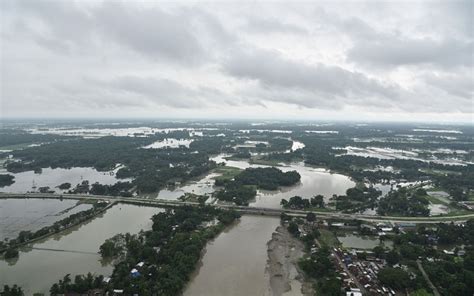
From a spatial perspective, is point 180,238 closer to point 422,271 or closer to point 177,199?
point 177,199

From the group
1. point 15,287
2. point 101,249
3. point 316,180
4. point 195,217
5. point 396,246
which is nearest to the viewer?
point 15,287

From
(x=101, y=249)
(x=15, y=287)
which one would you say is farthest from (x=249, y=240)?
(x=15, y=287)

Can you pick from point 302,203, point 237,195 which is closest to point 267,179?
point 237,195

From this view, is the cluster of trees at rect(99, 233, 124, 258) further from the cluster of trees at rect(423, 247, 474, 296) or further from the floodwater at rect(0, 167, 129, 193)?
the floodwater at rect(0, 167, 129, 193)

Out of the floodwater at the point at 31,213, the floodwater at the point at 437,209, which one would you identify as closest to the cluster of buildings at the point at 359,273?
the floodwater at the point at 437,209

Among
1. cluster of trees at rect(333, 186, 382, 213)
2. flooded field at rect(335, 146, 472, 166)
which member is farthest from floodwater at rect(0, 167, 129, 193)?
flooded field at rect(335, 146, 472, 166)

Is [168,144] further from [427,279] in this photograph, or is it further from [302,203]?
[427,279]

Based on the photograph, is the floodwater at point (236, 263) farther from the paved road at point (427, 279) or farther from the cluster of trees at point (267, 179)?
the cluster of trees at point (267, 179)
